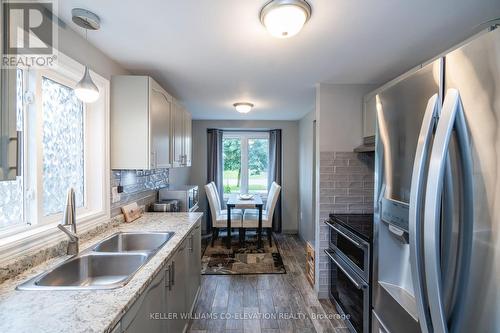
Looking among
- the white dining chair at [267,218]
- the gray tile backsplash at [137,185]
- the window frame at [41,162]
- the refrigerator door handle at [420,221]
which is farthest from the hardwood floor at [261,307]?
the refrigerator door handle at [420,221]

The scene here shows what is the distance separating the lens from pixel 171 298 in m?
1.63

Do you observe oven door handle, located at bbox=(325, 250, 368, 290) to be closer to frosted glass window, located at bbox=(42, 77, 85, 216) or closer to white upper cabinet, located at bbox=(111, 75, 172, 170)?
white upper cabinet, located at bbox=(111, 75, 172, 170)

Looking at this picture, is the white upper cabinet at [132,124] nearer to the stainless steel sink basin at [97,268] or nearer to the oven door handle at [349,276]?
the stainless steel sink basin at [97,268]

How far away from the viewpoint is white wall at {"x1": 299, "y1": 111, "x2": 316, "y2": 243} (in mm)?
4062

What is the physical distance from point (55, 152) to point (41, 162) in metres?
0.21

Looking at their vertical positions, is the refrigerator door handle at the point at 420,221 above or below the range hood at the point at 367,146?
below

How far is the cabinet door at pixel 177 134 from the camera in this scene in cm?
293

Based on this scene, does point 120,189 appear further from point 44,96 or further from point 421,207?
point 421,207

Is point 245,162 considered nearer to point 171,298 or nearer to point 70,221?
point 171,298

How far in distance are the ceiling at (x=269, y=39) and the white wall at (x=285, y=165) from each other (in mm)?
2399

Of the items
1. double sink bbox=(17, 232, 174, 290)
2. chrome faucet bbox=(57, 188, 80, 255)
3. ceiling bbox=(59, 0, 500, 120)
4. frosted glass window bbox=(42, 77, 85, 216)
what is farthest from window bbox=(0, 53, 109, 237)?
ceiling bbox=(59, 0, 500, 120)

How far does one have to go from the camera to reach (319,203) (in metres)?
2.68

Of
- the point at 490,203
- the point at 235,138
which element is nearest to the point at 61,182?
the point at 490,203

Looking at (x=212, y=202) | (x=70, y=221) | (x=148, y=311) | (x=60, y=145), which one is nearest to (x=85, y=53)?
(x=60, y=145)
